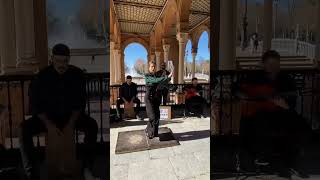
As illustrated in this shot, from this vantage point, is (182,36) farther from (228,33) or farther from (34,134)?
(34,134)

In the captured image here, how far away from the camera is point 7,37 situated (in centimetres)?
178

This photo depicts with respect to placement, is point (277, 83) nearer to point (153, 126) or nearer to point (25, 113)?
point (25, 113)

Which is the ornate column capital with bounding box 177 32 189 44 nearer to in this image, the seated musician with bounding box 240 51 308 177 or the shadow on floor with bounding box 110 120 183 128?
the shadow on floor with bounding box 110 120 183 128

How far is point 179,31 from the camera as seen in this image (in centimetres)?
880

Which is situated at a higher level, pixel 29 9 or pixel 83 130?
pixel 29 9

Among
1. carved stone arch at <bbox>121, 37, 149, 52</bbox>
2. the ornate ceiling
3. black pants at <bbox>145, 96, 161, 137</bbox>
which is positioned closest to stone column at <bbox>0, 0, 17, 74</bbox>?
black pants at <bbox>145, 96, 161, 137</bbox>

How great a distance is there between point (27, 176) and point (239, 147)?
1.42m

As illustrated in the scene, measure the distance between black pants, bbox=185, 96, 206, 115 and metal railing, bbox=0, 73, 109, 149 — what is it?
495 centimetres

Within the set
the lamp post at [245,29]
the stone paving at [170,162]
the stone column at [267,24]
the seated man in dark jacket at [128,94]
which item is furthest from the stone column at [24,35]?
the seated man in dark jacket at [128,94]

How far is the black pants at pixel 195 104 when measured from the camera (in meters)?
6.86

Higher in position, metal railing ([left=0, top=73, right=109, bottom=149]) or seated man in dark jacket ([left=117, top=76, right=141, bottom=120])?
metal railing ([left=0, top=73, right=109, bottom=149])

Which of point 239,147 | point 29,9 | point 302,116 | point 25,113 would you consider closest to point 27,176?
point 25,113

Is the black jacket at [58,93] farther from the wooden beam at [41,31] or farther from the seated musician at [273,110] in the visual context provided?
the seated musician at [273,110]

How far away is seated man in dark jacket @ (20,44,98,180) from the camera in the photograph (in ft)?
6.05
